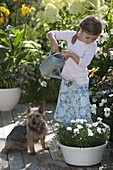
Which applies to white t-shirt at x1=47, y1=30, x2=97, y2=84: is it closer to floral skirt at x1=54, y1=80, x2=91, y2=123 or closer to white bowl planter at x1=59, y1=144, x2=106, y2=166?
floral skirt at x1=54, y1=80, x2=91, y2=123

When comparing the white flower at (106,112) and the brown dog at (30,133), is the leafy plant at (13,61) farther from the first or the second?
the white flower at (106,112)

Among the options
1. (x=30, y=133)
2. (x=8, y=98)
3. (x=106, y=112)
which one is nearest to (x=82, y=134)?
(x=106, y=112)

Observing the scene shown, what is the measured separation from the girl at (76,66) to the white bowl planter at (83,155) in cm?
53

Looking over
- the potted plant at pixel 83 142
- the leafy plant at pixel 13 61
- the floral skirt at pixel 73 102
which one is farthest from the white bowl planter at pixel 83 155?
the leafy plant at pixel 13 61

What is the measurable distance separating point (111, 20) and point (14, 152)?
2.25 meters

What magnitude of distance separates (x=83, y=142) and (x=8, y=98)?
2.23 metres

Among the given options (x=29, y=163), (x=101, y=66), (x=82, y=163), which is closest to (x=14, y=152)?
(x=29, y=163)

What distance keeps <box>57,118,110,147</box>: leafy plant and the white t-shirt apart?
0.48 meters

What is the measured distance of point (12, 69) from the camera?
6973 millimetres

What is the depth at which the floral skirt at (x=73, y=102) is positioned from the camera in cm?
529

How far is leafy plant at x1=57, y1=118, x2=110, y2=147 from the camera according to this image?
4.87 metres

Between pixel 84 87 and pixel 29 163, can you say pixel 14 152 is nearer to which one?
pixel 29 163

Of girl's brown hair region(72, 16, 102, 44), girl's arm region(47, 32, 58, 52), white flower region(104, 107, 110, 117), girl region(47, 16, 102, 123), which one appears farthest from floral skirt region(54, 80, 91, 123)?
girl's brown hair region(72, 16, 102, 44)

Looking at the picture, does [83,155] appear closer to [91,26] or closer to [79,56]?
[79,56]
